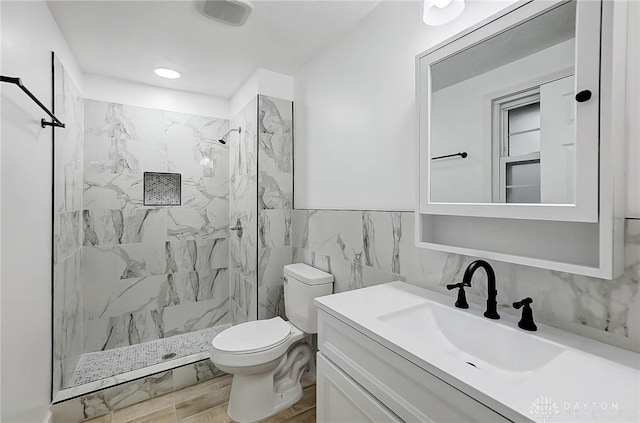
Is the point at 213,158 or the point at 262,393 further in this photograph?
the point at 213,158

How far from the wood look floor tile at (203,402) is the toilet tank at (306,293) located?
67 centimetres

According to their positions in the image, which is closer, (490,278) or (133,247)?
(490,278)

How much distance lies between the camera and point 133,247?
8.29 feet

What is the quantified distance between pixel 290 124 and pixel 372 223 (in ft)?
A: 4.12

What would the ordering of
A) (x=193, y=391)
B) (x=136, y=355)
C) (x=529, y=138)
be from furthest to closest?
(x=136, y=355)
(x=193, y=391)
(x=529, y=138)

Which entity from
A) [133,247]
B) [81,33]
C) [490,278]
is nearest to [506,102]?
[490,278]

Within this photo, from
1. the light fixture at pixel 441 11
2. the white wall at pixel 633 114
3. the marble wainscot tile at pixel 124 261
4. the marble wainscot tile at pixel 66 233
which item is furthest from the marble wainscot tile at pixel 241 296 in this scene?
the white wall at pixel 633 114

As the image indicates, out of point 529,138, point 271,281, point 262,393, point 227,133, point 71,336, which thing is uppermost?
point 227,133

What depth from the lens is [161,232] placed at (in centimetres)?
264

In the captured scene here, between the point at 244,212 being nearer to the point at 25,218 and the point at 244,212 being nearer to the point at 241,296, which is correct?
the point at 241,296

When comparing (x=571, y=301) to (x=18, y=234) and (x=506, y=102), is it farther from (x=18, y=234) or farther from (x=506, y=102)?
(x=18, y=234)

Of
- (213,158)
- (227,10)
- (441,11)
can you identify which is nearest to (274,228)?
(213,158)

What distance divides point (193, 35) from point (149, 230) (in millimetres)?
1680

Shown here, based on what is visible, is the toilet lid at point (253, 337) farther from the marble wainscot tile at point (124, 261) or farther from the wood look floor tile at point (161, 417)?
the marble wainscot tile at point (124, 261)
